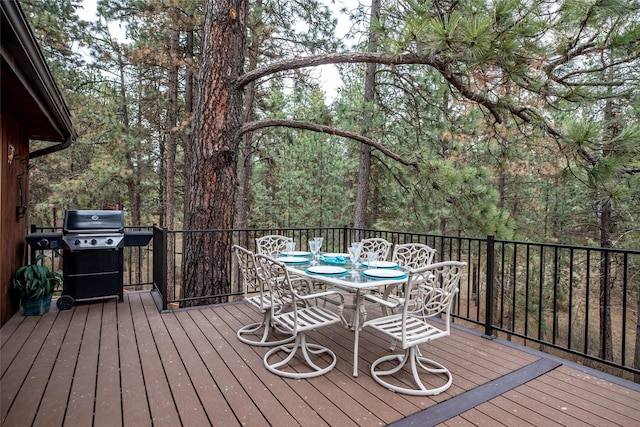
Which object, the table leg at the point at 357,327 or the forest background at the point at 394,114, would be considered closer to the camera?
the table leg at the point at 357,327

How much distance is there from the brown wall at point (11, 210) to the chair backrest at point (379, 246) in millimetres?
3841

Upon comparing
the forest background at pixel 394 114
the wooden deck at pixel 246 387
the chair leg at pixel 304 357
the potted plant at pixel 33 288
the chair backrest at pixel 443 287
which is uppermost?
the forest background at pixel 394 114

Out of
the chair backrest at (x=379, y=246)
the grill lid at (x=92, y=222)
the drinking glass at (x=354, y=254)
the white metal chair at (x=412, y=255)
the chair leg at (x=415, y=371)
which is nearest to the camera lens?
the chair leg at (x=415, y=371)

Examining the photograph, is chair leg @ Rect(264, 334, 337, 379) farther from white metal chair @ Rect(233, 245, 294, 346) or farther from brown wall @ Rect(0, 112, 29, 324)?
brown wall @ Rect(0, 112, 29, 324)

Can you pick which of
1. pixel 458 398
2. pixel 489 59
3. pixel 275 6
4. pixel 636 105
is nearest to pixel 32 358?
pixel 458 398

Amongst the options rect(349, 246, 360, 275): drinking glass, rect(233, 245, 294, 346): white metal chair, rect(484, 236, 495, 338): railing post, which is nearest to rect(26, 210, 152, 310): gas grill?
rect(233, 245, 294, 346): white metal chair

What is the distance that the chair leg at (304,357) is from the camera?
252 centimetres

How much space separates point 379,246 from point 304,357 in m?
2.15

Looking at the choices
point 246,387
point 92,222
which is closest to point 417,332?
point 246,387

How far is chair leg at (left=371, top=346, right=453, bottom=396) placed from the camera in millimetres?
2318

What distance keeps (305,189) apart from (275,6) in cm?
619

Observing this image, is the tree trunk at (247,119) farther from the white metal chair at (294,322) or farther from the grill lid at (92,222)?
the white metal chair at (294,322)

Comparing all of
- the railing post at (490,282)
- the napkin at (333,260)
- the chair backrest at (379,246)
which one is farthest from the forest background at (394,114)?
the napkin at (333,260)

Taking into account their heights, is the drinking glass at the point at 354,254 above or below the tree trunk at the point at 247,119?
below
